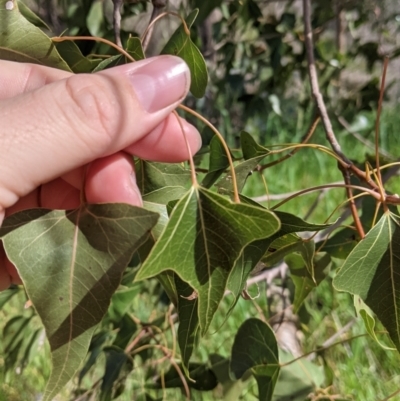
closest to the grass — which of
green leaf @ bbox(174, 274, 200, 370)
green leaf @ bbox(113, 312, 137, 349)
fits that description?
green leaf @ bbox(113, 312, 137, 349)

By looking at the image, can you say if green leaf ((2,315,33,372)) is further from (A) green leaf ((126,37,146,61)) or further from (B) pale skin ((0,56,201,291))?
(A) green leaf ((126,37,146,61))

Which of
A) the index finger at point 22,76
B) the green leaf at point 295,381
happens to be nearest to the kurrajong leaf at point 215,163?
the index finger at point 22,76

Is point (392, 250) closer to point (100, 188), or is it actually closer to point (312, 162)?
point (100, 188)

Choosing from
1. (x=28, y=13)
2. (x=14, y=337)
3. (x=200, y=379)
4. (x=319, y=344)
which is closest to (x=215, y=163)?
(x=28, y=13)

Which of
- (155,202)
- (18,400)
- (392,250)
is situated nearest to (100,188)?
(155,202)

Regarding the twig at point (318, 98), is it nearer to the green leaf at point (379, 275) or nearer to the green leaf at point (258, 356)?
the green leaf at point (379, 275)
